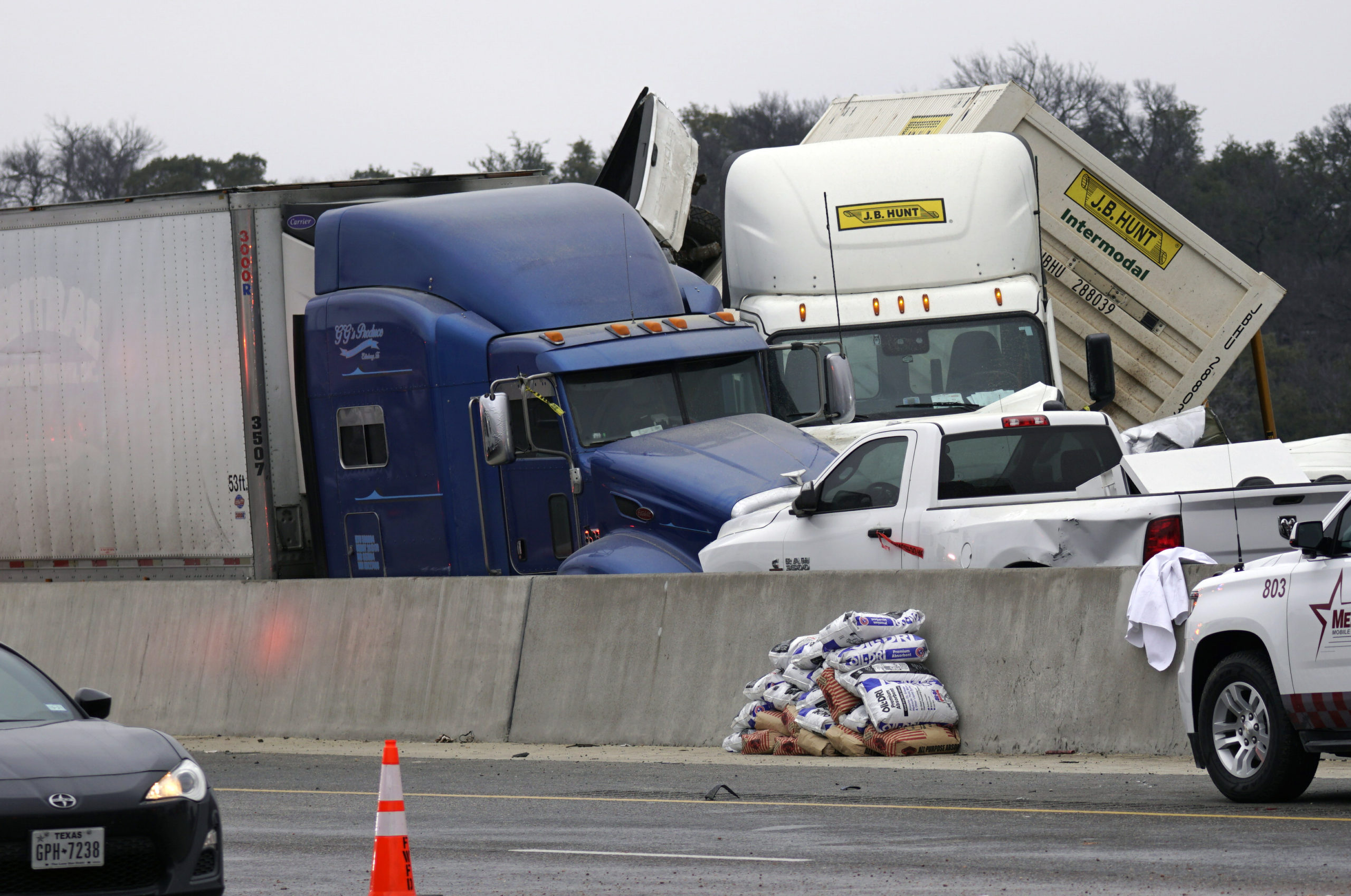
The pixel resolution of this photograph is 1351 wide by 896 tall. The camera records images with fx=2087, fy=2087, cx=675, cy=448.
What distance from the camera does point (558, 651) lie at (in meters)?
15.2

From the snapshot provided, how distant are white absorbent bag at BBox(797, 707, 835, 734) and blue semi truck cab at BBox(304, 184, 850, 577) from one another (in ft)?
9.22

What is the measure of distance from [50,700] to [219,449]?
10504mm

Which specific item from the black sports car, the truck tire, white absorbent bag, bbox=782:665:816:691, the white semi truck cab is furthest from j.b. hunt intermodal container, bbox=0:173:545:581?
the black sports car

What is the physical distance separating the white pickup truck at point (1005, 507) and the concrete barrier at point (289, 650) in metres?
1.97

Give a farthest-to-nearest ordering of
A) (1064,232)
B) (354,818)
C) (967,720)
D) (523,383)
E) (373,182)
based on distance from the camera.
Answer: (1064,232) → (373,182) → (523,383) → (967,720) → (354,818)

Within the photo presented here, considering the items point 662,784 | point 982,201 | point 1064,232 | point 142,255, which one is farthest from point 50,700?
point 1064,232

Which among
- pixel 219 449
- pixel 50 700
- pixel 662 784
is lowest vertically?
pixel 662 784

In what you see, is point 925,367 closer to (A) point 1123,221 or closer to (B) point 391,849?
(A) point 1123,221

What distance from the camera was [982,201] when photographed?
19.8 meters

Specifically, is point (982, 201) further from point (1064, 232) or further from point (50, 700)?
point (50, 700)

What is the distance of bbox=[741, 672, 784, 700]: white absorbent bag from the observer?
13.7 m

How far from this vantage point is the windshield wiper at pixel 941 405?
18.6 meters

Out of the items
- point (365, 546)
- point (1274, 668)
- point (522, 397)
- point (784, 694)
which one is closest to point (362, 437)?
point (365, 546)

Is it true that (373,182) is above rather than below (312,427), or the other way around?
above
